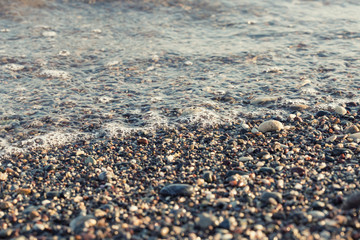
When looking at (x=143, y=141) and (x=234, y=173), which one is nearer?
(x=234, y=173)

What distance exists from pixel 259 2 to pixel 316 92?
6.01m

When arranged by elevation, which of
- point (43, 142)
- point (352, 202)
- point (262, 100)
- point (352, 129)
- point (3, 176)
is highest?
point (352, 202)

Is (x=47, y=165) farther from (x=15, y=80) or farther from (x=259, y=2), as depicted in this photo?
(x=259, y=2)

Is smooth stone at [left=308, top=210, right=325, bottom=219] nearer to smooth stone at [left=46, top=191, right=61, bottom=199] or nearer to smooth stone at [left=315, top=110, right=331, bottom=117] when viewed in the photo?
smooth stone at [left=46, top=191, right=61, bottom=199]

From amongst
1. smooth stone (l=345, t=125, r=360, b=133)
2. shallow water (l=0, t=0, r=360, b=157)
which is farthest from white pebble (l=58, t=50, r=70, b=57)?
smooth stone (l=345, t=125, r=360, b=133)

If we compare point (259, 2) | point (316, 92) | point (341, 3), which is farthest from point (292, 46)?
point (341, 3)

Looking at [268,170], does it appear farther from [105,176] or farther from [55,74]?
[55,74]

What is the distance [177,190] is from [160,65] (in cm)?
362

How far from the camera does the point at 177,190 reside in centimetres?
285

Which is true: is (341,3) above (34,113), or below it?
above

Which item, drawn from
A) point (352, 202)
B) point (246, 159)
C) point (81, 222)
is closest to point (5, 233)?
point (81, 222)

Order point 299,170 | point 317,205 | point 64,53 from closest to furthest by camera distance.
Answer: point 317,205 → point 299,170 → point 64,53

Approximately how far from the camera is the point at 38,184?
3.11 m

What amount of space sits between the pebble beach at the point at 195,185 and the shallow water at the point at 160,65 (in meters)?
0.49
